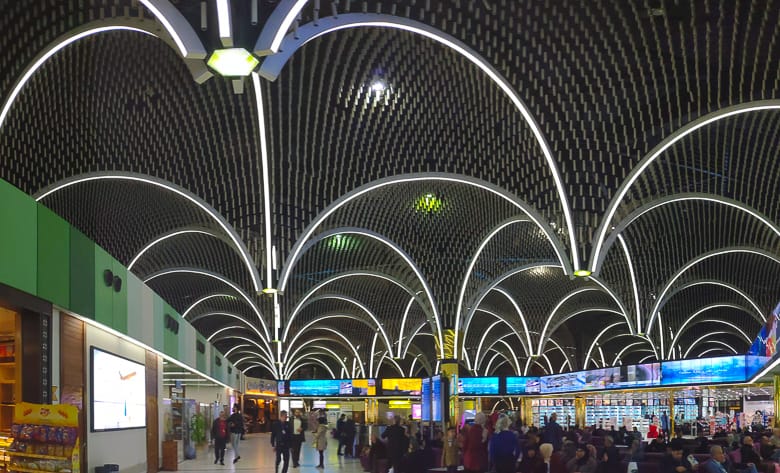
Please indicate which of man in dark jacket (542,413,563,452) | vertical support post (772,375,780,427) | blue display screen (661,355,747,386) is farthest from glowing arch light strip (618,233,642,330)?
man in dark jacket (542,413,563,452)

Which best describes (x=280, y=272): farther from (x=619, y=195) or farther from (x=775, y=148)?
(x=775, y=148)

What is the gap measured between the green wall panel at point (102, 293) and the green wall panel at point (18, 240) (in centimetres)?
313

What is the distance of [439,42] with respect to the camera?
1955 centimetres

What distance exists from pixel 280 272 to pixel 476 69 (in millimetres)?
10867

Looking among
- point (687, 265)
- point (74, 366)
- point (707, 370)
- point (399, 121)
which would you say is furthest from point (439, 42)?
point (687, 265)

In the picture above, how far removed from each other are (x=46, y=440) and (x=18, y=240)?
240 cm

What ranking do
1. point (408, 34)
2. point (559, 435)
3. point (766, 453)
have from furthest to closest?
point (559, 435) < point (408, 34) < point (766, 453)

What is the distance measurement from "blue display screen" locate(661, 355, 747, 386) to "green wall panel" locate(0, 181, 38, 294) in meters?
24.1

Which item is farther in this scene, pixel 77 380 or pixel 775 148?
pixel 775 148

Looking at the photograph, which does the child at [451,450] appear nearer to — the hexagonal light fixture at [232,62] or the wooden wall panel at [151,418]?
the wooden wall panel at [151,418]

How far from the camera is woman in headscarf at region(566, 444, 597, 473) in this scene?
13.4 meters

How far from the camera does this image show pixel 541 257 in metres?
42.6

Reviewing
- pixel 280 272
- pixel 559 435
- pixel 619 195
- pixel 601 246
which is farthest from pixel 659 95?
pixel 280 272

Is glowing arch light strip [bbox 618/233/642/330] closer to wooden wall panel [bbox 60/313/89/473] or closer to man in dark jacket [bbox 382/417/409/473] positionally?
man in dark jacket [bbox 382/417/409/473]
